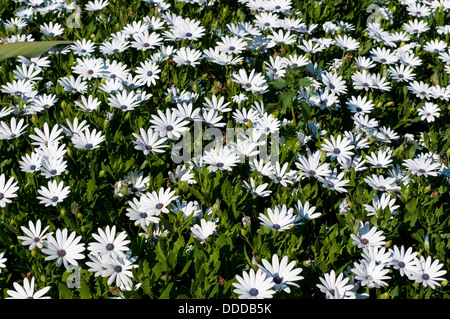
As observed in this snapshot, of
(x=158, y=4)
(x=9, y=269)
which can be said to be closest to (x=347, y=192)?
(x=9, y=269)

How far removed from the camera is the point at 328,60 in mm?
4188

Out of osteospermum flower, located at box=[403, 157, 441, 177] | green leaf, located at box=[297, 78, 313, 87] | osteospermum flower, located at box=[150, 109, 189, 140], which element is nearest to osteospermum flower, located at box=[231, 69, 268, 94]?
green leaf, located at box=[297, 78, 313, 87]

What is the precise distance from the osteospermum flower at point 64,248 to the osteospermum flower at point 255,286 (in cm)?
75

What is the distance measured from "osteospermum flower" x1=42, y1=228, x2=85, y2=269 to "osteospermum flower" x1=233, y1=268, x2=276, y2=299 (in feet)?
2.45

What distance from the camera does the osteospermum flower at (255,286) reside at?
83.9 inches

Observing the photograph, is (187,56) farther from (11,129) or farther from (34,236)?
(34,236)

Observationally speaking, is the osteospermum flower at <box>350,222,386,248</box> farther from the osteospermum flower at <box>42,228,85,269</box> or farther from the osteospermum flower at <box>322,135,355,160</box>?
Result: the osteospermum flower at <box>42,228,85,269</box>

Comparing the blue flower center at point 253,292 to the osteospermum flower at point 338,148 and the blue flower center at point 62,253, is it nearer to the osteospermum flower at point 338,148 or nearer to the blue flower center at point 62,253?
the blue flower center at point 62,253

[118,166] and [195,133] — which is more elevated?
[195,133]

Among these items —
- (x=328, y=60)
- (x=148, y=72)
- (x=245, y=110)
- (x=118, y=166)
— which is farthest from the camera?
(x=328, y=60)

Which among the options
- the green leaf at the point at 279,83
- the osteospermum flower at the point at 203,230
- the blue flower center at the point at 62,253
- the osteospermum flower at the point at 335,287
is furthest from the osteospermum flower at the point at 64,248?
the green leaf at the point at 279,83
